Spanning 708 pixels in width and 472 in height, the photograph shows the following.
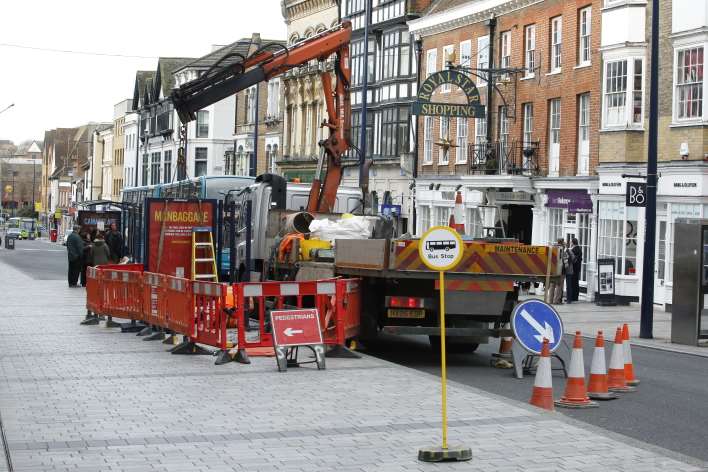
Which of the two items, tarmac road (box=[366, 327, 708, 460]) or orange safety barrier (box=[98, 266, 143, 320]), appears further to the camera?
orange safety barrier (box=[98, 266, 143, 320])

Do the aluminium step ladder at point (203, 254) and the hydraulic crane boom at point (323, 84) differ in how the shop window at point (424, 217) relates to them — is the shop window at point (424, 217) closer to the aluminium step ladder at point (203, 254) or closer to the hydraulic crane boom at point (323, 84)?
the hydraulic crane boom at point (323, 84)

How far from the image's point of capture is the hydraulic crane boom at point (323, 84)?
2562 centimetres

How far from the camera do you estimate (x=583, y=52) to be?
1490 inches

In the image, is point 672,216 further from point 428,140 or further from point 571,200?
point 428,140

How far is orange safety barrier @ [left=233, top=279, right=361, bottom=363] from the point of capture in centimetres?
1658

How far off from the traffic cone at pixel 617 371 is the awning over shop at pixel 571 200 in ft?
72.4

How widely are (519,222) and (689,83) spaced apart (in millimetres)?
12445

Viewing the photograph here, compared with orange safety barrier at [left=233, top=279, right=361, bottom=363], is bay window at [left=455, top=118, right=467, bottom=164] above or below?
above

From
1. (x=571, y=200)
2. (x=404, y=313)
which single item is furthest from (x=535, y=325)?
(x=571, y=200)

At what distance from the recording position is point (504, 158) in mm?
42625

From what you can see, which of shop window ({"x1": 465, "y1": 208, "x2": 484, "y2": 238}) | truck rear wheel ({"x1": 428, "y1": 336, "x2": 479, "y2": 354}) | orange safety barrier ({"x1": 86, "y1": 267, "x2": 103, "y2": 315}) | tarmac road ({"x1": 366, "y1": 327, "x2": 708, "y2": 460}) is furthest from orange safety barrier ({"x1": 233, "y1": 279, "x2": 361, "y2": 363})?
shop window ({"x1": 465, "y1": 208, "x2": 484, "y2": 238})

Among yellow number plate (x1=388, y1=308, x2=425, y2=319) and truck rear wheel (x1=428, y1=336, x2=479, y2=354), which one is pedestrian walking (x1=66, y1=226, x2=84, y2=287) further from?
yellow number plate (x1=388, y1=308, x2=425, y2=319)

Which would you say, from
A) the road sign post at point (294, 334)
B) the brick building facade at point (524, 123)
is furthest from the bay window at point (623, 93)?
the road sign post at point (294, 334)

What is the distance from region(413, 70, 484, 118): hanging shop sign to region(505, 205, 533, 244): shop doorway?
18.6ft
